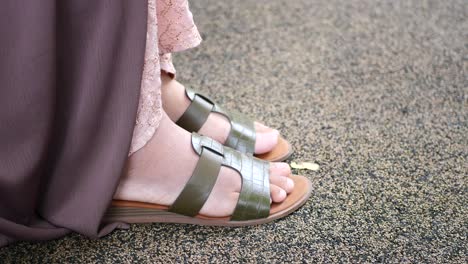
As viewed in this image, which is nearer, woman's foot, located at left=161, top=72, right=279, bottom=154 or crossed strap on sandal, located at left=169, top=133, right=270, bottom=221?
crossed strap on sandal, located at left=169, top=133, right=270, bottom=221

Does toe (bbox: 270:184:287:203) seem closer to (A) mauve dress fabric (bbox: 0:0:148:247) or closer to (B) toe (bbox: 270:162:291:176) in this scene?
(B) toe (bbox: 270:162:291:176)

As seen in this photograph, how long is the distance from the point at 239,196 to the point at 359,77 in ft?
1.66

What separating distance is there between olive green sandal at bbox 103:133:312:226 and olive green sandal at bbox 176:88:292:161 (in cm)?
9

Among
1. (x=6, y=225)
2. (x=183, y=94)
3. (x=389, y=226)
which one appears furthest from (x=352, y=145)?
(x=6, y=225)

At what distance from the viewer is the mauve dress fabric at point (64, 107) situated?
26.0 inches

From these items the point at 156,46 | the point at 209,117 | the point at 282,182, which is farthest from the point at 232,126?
the point at 156,46

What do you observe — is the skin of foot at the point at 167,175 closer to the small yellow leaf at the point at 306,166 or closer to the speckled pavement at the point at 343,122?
the speckled pavement at the point at 343,122

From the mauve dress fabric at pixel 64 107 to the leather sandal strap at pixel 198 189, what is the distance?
11 cm

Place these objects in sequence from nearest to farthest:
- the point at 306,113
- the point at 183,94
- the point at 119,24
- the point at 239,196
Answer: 1. the point at 119,24
2. the point at 239,196
3. the point at 183,94
4. the point at 306,113

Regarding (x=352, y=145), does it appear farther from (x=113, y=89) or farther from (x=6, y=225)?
(x=6, y=225)

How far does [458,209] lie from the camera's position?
85 cm

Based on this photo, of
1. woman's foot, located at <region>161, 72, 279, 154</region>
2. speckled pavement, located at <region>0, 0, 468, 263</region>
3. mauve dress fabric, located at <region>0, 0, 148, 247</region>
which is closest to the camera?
mauve dress fabric, located at <region>0, 0, 148, 247</region>

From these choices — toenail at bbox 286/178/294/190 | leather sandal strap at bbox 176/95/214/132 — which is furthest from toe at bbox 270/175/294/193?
leather sandal strap at bbox 176/95/214/132

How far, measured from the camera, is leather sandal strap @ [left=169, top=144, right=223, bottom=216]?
79 cm
